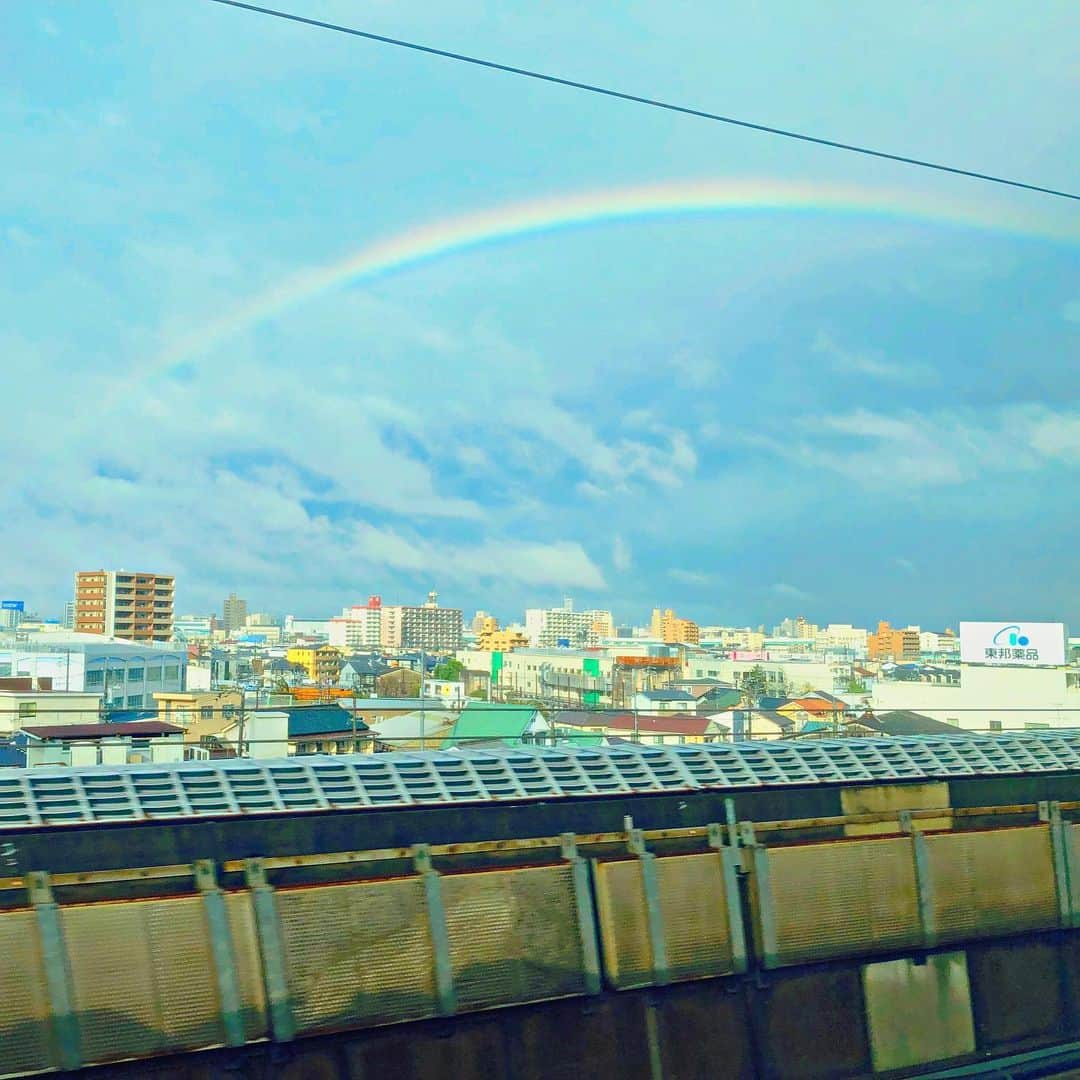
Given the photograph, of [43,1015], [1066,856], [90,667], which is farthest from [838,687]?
[43,1015]

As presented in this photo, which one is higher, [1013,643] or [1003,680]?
[1013,643]

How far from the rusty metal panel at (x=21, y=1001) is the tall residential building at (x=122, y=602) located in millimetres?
120992

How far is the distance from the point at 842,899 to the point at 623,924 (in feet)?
4.91

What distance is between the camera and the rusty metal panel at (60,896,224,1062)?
15.2 ft

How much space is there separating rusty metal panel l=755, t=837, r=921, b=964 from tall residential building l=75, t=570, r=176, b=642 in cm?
12060


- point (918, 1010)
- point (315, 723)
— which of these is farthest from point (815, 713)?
point (315, 723)

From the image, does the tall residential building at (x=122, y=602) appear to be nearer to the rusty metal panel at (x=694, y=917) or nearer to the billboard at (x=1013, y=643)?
the billboard at (x=1013, y=643)

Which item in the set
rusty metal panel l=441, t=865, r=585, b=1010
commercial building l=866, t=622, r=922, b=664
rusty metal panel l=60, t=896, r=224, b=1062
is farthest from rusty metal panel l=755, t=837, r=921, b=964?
commercial building l=866, t=622, r=922, b=664

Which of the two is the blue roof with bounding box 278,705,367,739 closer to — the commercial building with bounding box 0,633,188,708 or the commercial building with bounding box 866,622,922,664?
the commercial building with bounding box 0,633,188,708

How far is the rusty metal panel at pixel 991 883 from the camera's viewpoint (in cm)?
671

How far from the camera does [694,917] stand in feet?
19.6

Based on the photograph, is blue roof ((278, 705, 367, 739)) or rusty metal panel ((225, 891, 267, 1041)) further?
blue roof ((278, 705, 367, 739))

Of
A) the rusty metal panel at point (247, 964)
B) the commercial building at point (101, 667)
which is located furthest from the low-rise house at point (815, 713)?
the commercial building at point (101, 667)

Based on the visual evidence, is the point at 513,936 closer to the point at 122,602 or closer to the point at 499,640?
the point at 122,602
